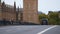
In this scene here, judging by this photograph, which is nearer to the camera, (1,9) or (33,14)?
(1,9)

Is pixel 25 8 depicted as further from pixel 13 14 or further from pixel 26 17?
pixel 13 14

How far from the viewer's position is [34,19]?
10200 centimetres

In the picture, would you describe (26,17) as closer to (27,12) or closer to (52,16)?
(27,12)

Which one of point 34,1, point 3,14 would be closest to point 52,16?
point 34,1

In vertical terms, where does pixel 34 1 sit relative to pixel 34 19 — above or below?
above

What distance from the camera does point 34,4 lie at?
4156 inches

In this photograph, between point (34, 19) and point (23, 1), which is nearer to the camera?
point (34, 19)

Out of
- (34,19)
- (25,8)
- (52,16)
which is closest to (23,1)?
(25,8)

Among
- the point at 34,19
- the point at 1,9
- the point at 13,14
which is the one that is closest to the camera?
the point at 1,9

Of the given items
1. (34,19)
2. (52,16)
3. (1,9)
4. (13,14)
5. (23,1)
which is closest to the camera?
(1,9)

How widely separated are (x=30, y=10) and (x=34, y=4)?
3.36 metres

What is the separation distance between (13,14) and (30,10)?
529 inches

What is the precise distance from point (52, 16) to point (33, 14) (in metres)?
23.1

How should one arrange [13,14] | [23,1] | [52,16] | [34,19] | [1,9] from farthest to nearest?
[52,16]
[23,1]
[34,19]
[13,14]
[1,9]
